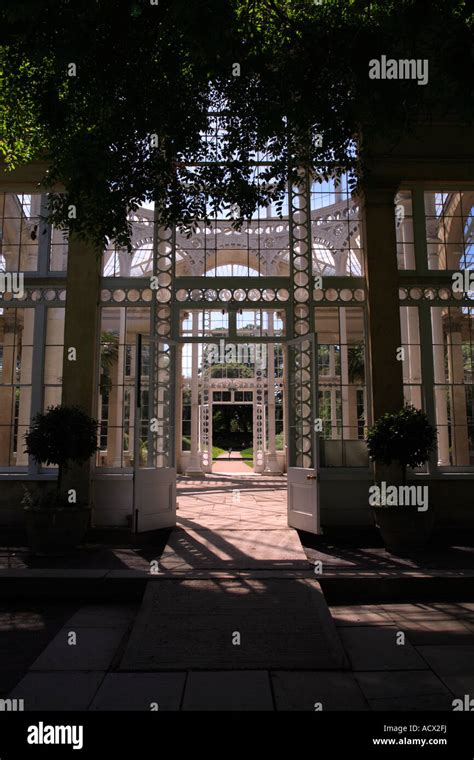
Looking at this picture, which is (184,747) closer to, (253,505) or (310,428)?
(310,428)

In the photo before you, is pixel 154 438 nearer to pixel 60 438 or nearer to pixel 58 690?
pixel 60 438

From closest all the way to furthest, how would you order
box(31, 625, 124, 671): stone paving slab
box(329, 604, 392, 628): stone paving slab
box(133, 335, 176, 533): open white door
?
box(31, 625, 124, 671): stone paving slab, box(329, 604, 392, 628): stone paving slab, box(133, 335, 176, 533): open white door

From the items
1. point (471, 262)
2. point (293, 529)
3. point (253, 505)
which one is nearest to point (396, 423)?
point (293, 529)

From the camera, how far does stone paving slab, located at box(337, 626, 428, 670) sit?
3523mm

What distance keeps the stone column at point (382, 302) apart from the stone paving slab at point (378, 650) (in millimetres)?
3295

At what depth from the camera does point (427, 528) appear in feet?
20.2

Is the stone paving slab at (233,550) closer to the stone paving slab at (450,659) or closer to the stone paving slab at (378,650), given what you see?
the stone paving slab at (378,650)

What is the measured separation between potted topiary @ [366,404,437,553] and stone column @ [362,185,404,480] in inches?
28.6

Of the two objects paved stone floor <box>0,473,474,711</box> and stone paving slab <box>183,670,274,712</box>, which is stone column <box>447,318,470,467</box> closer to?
paved stone floor <box>0,473,474,711</box>

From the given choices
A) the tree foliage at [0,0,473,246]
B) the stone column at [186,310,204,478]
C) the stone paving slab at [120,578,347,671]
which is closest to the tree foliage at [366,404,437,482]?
the stone paving slab at [120,578,347,671]

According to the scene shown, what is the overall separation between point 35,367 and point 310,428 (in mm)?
3903

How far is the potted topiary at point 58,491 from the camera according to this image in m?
6.03

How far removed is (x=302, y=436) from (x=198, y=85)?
14.4 ft

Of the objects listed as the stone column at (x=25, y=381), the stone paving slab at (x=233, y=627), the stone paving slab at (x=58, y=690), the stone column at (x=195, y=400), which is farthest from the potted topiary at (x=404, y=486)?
the stone column at (x=195, y=400)
